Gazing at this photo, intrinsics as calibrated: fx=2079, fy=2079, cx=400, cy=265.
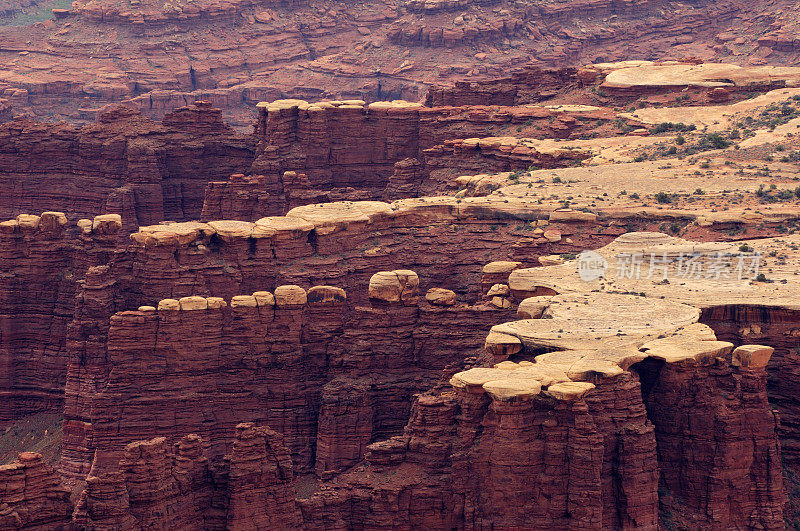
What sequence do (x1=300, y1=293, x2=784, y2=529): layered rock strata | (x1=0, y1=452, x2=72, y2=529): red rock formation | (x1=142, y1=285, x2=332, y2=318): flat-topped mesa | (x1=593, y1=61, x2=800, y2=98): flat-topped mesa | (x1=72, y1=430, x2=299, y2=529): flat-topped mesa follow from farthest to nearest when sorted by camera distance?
(x1=593, y1=61, x2=800, y2=98): flat-topped mesa, (x1=142, y1=285, x2=332, y2=318): flat-topped mesa, (x1=300, y1=293, x2=784, y2=529): layered rock strata, (x1=72, y1=430, x2=299, y2=529): flat-topped mesa, (x1=0, y1=452, x2=72, y2=529): red rock formation

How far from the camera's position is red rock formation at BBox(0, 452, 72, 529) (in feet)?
198

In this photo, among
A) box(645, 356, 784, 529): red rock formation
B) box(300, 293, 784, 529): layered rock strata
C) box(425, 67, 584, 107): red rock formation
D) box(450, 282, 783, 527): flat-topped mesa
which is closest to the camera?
box(300, 293, 784, 529): layered rock strata

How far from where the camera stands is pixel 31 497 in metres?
60.9

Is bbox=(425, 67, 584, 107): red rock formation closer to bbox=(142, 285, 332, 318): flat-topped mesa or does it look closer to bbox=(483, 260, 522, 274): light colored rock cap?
bbox=(483, 260, 522, 274): light colored rock cap

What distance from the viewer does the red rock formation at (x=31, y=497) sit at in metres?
60.4

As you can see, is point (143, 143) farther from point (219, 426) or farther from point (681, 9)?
point (681, 9)

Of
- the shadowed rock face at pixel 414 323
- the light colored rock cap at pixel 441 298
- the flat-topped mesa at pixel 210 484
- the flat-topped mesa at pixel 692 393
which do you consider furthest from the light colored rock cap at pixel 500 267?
the flat-topped mesa at pixel 210 484

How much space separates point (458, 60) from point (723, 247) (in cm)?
8674

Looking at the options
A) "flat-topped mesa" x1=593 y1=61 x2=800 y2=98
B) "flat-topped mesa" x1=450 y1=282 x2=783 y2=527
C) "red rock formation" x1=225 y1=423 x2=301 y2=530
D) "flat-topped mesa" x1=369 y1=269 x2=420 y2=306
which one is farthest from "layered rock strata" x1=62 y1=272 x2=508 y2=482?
"flat-topped mesa" x1=593 y1=61 x2=800 y2=98

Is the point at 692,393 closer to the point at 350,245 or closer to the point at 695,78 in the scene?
the point at 350,245

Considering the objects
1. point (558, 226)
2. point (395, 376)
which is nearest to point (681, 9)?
point (558, 226)

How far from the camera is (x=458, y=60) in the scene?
166 meters

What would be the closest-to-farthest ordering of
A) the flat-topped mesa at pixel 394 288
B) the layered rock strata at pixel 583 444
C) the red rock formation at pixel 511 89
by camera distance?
the layered rock strata at pixel 583 444 → the flat-topped mesa at pixel 394 288 → the red rock formation at pixel 511 89

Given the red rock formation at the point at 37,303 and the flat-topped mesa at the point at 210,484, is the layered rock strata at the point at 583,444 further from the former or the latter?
the red rock formation at the point at 37,303
